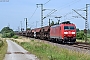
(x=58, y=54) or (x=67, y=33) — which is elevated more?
(x=67, y=33)

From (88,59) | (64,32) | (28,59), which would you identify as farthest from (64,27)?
(88,59)

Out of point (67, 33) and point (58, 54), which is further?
point (67, 33)

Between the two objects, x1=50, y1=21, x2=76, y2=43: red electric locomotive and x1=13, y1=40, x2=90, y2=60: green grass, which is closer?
x1=13, y1=40, x2=90, y2=60: green grass

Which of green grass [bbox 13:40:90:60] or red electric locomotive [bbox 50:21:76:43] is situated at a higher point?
red electric locomotive [bbox 50:21:76:43]

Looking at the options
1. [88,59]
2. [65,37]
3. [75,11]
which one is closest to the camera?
[88,59]

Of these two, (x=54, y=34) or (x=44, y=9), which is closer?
(x=54, y=34)

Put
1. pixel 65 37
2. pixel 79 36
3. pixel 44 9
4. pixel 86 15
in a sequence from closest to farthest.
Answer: pixel 65 37
pixel 86 15
pixel 44 9
pixel 79 36

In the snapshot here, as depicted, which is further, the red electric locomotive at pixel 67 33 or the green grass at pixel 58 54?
the red electric locomotive at pixel 67 33

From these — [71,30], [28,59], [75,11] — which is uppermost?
[75,11]

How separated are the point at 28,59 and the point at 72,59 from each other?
437 cm

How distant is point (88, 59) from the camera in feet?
59.6

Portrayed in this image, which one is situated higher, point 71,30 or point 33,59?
point 71,30

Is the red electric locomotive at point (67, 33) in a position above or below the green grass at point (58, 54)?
above

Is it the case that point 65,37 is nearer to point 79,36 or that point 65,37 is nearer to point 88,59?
point 88,59
